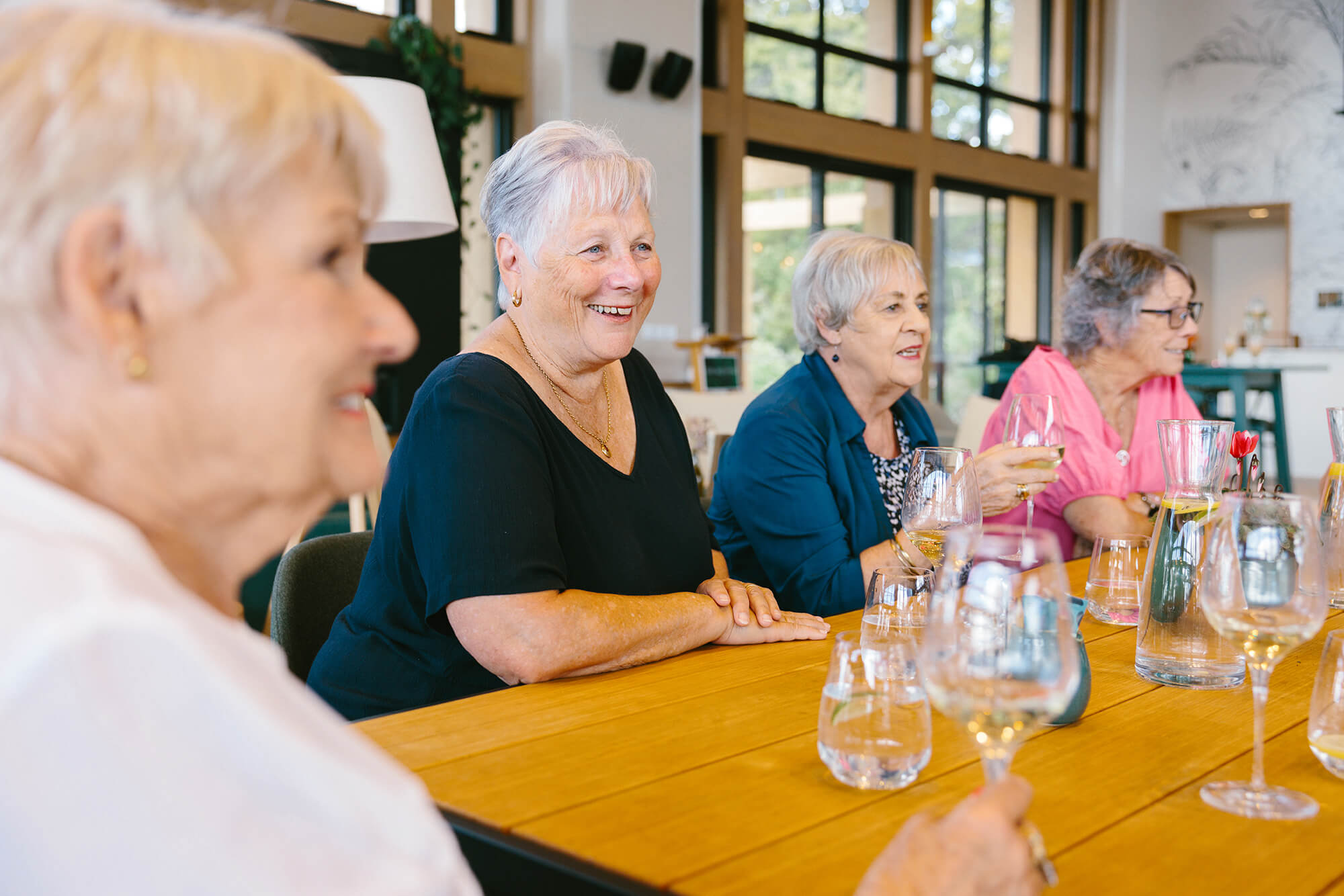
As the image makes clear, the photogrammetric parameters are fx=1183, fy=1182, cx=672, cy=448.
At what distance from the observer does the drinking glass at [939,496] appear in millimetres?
1496

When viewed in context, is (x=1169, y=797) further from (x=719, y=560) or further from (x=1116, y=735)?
(x=719, y=560)

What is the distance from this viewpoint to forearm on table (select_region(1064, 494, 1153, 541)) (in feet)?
8.64

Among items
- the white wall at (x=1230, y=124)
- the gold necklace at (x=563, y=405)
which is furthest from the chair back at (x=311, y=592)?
the white wall at (x=1230, y=124)

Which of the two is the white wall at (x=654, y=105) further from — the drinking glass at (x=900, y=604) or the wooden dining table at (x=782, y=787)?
the wooden dining table at (x=782, y=787)

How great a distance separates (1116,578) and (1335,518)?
330 millimetres

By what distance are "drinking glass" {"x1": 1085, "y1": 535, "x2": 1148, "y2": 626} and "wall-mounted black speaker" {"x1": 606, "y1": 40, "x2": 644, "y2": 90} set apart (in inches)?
220

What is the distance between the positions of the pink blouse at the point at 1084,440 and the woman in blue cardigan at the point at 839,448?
12.5 inches

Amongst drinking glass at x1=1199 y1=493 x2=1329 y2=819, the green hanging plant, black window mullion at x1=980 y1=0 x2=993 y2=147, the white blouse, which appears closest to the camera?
the white blouse

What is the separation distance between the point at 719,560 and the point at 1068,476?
115 cm

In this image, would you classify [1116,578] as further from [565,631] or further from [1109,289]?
[1109,289]

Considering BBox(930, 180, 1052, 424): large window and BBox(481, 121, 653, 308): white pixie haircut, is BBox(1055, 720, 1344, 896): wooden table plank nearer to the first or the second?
BBox(481, 121, 653, 308): white pixie haircut

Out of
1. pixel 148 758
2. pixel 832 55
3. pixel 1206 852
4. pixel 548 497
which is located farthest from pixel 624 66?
pixel 148 758

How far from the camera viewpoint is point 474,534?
1.44 metres

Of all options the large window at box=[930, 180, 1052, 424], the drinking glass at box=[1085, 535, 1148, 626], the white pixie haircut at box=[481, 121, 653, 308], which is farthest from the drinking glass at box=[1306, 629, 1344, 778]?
the large window at box=[930, 180, 1052, 424]
